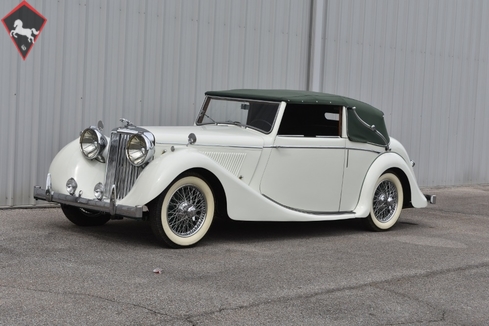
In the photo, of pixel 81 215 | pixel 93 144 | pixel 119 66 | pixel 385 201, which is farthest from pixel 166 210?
pixel 119 66

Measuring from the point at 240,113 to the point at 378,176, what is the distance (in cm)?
172

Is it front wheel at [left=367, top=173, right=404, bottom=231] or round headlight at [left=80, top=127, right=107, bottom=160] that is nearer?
round headlight at [left=80, top=127, right=107, bottom=160]

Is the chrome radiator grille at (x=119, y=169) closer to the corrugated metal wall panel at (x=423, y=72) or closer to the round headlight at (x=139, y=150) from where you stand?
the round headlight at (x=139, y=150)

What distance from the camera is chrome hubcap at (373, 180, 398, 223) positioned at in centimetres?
874

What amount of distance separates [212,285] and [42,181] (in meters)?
4.16

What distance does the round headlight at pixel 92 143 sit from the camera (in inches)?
293

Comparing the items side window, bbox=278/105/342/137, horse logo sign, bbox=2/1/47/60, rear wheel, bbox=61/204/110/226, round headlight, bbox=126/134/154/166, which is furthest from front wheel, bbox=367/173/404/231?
horse logo sign, bbox=2/1/47/60

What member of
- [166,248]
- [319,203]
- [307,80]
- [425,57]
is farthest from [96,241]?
[425,57]

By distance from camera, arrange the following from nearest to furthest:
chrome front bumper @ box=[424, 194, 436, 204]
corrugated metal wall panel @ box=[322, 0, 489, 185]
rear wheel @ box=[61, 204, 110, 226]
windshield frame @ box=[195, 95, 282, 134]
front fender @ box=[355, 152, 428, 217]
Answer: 1. rear wheel @ box=[61, 204, 110, 226]
2. windshield frame @ box=[195, 95, 282, 134]
3. front fender @ box=[355, 152, 428, 217]
4. chrome front bumper @ box=[424, 194, 436, 204]
5. corrugated metal wall panel @ box=[322, 0, 489, 185]

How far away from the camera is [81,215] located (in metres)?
7.88

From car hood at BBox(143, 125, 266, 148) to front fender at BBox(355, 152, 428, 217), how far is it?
4.73ft

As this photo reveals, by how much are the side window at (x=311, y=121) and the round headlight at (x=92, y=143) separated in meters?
1.83

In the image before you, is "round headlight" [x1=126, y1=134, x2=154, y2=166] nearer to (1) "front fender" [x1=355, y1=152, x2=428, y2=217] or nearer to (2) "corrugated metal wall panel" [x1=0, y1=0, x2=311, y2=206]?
(2) "corrugated metal wall panel" [x1=0, y1=0, x2=311, y2=206]

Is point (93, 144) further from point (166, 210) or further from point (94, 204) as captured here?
point (166, 210)
